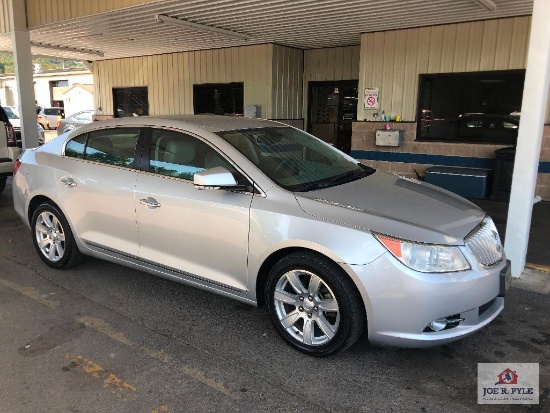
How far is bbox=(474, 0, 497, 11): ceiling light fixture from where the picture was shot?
6988mm

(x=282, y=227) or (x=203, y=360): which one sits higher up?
(x=282, y=227)

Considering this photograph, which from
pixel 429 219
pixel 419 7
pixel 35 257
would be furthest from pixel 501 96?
pixel 35 257

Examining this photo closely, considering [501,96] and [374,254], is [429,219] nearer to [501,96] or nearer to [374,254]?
[374,254]

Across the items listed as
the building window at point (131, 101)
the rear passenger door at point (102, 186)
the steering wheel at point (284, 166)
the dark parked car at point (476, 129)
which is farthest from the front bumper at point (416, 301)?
the building window at point (131, 101)

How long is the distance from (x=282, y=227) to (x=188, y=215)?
0.85 metres

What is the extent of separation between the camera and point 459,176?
8562mm

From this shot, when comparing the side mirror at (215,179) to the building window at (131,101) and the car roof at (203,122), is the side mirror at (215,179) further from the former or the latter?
the building window at (131,101)

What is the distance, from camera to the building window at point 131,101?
14.7 metres

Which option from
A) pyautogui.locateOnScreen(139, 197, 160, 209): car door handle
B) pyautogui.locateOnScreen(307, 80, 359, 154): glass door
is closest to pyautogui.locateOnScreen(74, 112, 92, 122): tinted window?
pyautogui.locateOnScreen(307, 80, 359, 154): glass door

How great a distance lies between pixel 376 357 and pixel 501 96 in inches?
282

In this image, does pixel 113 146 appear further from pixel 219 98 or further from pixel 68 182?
pixel 219 98

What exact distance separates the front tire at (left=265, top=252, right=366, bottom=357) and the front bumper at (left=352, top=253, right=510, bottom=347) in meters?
0.13

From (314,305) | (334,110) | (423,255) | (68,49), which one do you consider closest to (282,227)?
(314,305)

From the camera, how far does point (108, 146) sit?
4.34m
